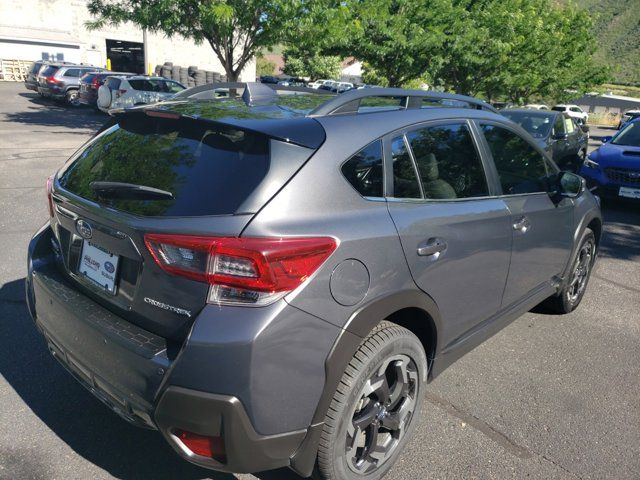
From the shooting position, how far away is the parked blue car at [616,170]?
8234 millimetres

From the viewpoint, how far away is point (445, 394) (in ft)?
10.9

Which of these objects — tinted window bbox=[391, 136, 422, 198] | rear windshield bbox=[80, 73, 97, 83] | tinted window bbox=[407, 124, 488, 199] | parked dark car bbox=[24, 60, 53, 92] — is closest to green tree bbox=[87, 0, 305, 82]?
rear windshield bbox=[80, 73, 97, 83]

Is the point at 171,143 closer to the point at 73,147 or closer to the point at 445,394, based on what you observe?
the point at 445,394

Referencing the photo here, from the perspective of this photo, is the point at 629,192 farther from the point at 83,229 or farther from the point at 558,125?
the point at 83,229

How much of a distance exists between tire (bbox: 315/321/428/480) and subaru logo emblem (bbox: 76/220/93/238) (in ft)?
4.12

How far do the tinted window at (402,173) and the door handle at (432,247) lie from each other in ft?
0.76

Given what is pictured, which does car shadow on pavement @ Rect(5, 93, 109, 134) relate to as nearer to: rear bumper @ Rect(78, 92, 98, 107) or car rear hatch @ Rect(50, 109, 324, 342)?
rear bumper @ Rect(78, 92, 98, 107)

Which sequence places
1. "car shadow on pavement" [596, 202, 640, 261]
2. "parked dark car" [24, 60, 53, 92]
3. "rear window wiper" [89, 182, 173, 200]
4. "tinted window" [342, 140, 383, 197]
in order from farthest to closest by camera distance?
1. "parked dark car" [24, 60, 53, 92]
2. "car shadow on pavement" [596, 202, 640, 261]
3. "tinted window" [342, 140, 383, 197]
4. "rear window wiper" [89, 182, 173, 200]

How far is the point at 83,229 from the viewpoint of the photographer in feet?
7.79

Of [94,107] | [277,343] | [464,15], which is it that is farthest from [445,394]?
[94,107]

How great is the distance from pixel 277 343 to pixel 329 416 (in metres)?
0.45

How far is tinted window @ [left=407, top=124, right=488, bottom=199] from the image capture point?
270 centimetres

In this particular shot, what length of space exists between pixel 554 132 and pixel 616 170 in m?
2.47

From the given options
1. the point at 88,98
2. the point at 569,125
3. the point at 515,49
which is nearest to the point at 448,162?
the point at 569,125
